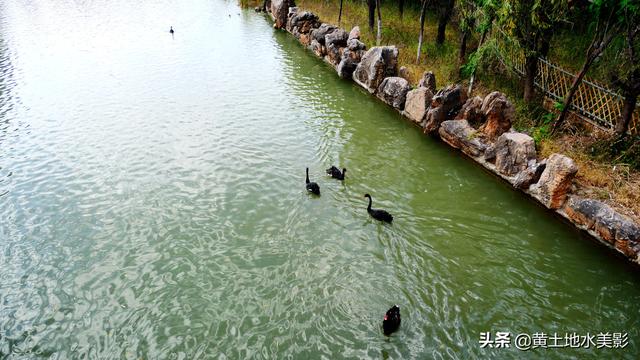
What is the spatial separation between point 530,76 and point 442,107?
187 inches

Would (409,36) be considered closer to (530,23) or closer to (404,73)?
(404,73)

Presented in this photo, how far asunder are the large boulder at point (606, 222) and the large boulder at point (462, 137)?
505cm

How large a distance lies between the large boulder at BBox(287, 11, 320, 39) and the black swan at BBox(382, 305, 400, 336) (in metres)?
35.5

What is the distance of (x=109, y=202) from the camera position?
52.4 ft

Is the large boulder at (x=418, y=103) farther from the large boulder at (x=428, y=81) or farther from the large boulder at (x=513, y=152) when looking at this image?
the large boulder at (x=513, y=152)

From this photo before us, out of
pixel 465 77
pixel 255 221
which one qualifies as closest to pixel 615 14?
pixel 465 77

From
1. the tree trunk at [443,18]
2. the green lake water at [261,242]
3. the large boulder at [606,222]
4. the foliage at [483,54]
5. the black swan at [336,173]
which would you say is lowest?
the green lake water at [261,242]

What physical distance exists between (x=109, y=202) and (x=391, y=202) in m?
11.3

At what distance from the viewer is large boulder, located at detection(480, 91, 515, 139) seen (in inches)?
770

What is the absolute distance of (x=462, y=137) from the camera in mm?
20062

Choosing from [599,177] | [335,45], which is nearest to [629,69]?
[599,177]

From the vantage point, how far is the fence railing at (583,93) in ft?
59.2

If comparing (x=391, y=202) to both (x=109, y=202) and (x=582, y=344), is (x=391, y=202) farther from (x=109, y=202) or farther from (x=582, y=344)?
(x=109, y=202)

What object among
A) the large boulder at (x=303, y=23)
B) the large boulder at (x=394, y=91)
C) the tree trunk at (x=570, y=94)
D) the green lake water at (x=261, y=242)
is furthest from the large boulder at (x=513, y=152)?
the large boulder at (x=303, y=23)
